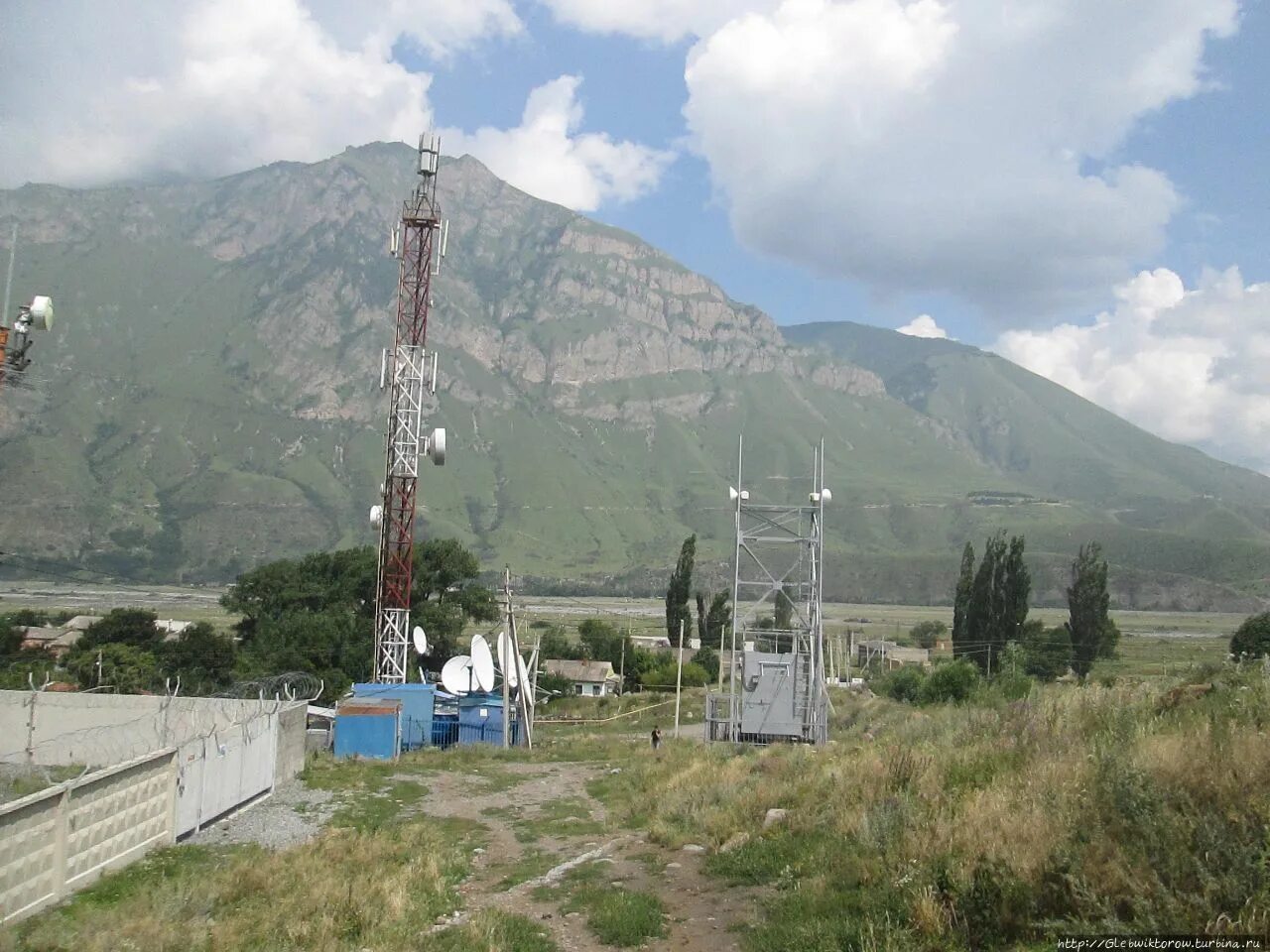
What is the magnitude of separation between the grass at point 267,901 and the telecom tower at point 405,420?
Result: 24196mm

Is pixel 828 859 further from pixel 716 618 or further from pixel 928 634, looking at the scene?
pixel 928 634

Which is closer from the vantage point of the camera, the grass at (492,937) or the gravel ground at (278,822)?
the grass at (492,937)

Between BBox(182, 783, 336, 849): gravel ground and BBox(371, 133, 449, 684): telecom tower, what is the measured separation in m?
17.0

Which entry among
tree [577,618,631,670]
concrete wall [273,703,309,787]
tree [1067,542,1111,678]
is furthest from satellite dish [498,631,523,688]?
tree [1067,542,1111,678]

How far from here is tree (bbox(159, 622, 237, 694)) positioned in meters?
49.9

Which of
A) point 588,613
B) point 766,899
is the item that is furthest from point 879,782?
point 588,613

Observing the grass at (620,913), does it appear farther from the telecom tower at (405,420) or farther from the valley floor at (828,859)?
the telecom tower at (405,420)

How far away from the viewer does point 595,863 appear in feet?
39.2

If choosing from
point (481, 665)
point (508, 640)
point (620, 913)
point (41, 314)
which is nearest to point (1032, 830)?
point (620, 913)

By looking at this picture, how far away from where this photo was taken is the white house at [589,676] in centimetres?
6556

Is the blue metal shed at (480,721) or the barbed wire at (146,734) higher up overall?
the barbed wire at (146,734)

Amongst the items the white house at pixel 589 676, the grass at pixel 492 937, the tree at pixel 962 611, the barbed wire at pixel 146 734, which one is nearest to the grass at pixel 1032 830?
the grass at pixel 492 937

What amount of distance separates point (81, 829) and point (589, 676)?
56118mm

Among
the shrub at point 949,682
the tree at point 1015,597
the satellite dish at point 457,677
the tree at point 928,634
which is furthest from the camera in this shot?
the tree at point 928,634
